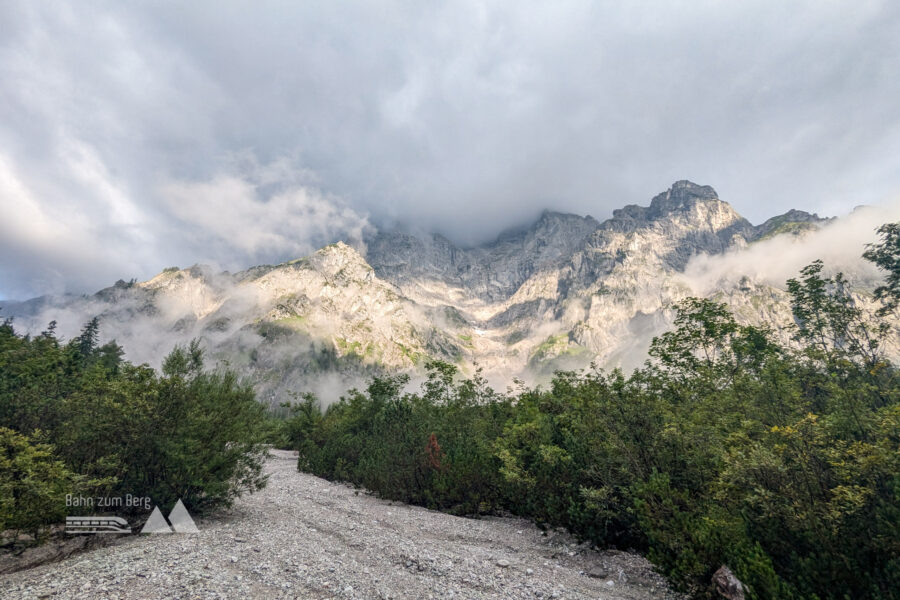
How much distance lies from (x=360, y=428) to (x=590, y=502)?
3787cm

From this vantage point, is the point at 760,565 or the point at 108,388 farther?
the point at 108,388

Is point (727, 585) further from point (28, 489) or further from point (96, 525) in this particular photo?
point (96, 525)

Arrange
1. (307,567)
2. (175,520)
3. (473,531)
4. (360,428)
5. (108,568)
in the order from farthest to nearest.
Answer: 1. (360,428)
2. (473,531)
3. (175,520)
4. (307,567)
5. (108,568)

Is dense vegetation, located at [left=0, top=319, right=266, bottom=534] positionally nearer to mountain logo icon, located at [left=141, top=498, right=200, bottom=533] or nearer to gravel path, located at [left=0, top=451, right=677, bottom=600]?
mountain logo icon, located at [left=141, top=498, right=200, bottom=533]

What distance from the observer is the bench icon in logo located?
12.6 meters

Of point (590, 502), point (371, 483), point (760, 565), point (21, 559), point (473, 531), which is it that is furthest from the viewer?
point (371, 483)

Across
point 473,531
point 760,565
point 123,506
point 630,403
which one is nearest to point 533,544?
point 473,531

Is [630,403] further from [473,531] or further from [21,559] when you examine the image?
[21,559]

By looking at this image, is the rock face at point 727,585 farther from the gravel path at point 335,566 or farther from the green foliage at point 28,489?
the green foliage at point 28,489

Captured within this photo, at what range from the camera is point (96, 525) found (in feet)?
42.6

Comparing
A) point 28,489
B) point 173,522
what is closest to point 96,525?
point 173,522

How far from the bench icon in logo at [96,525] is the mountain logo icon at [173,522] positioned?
669mm

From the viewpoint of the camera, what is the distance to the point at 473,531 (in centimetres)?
1816

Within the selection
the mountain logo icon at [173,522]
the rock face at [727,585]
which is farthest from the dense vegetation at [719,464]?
the mountain logo icon at [173,522]
